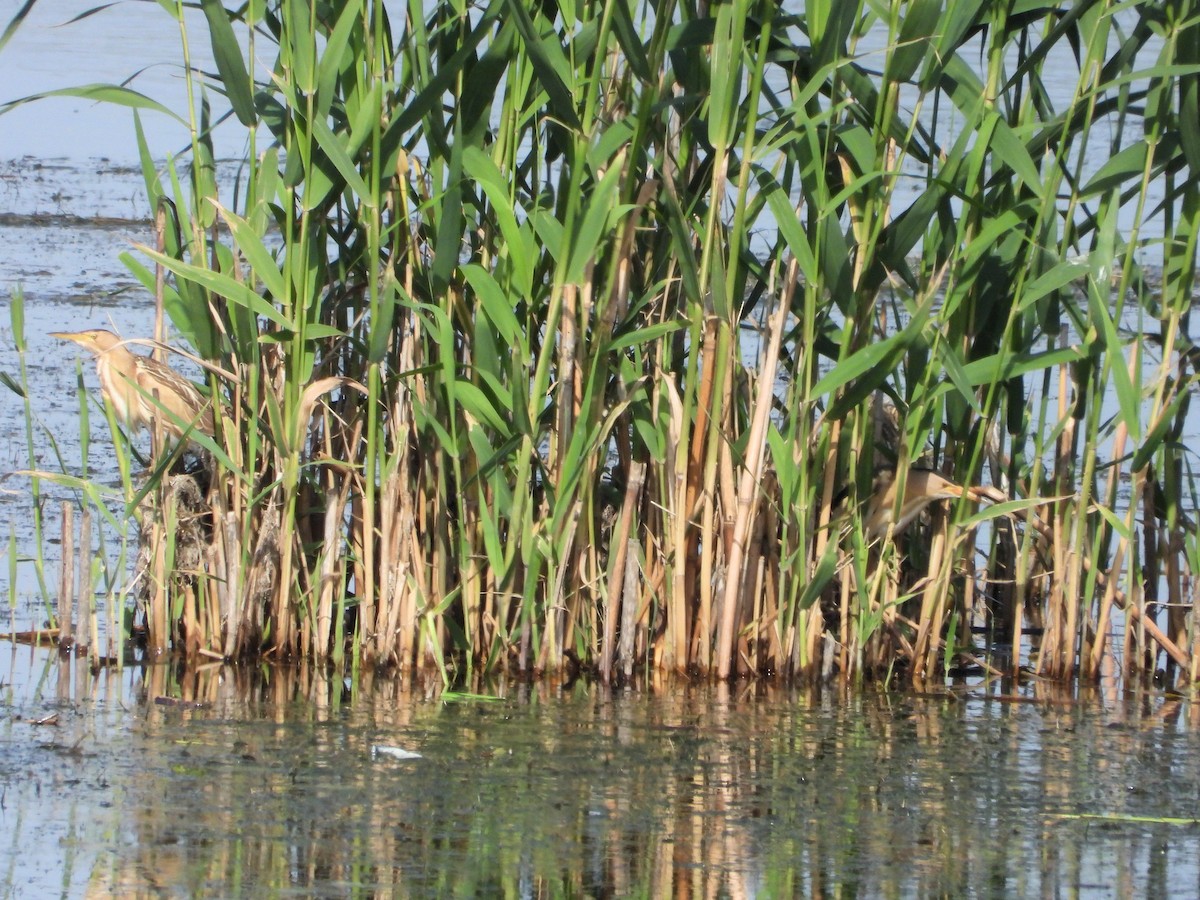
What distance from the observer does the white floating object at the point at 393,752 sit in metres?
4.55

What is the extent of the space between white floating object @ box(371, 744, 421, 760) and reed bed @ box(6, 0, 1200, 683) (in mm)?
720

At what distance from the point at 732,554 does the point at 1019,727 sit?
95 cm

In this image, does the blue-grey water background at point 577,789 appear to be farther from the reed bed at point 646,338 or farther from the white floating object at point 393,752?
the reed bed at point 646,338

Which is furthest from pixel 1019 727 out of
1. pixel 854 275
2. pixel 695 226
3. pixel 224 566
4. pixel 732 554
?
pixel 224 566

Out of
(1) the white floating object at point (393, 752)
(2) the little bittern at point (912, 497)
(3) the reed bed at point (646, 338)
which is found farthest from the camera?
(2) the little bittern at point (912, 497)

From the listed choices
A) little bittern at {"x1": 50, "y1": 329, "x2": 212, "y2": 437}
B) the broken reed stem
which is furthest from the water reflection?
little bittern at {"x1": 50, "y1": 329, "x2": 212, "y2": 437}

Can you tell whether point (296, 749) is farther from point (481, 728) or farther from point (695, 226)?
point (695, 226)

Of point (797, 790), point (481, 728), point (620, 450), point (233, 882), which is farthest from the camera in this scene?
point (620, 450)

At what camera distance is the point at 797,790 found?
14.5ft

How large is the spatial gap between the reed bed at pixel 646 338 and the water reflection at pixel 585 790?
283 millimetres

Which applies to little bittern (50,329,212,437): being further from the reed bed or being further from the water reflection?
the water reflection

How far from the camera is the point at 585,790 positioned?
171 inches

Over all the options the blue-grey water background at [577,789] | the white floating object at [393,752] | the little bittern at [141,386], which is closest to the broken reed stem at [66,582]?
the blue-grey water background at [577,789]

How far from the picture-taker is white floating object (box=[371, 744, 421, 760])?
455cm
